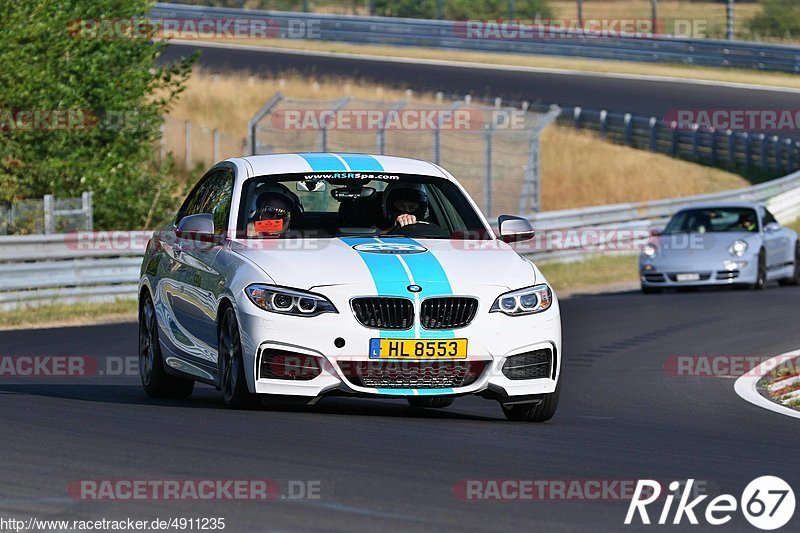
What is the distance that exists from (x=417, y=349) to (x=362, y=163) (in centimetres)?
191

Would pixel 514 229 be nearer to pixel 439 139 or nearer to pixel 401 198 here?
pixel 401 198

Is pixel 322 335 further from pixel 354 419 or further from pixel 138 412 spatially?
pixel 138 412

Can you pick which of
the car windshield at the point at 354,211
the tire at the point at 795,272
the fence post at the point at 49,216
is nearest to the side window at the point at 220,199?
the car windshield at the point at 354,211

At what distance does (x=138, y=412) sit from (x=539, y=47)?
46.5 meters

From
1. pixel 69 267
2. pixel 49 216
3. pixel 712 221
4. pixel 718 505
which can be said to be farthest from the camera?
pixel 712 221

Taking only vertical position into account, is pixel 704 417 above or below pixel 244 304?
below

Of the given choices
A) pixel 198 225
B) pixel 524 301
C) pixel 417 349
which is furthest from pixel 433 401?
pixel 198 225

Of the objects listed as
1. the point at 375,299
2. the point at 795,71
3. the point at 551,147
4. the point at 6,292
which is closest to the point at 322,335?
the point at 375,299

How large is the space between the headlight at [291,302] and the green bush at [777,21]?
62079 mm

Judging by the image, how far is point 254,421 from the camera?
9.17 meters

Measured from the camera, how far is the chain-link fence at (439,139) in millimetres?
27569

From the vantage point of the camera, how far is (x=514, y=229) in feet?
34.3

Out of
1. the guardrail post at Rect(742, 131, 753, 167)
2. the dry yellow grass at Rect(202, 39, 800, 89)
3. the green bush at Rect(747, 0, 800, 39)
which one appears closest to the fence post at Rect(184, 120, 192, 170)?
the guardrail post at Rect(742, 131, 753, 167)

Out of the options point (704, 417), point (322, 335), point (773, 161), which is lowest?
point (773, 161)
